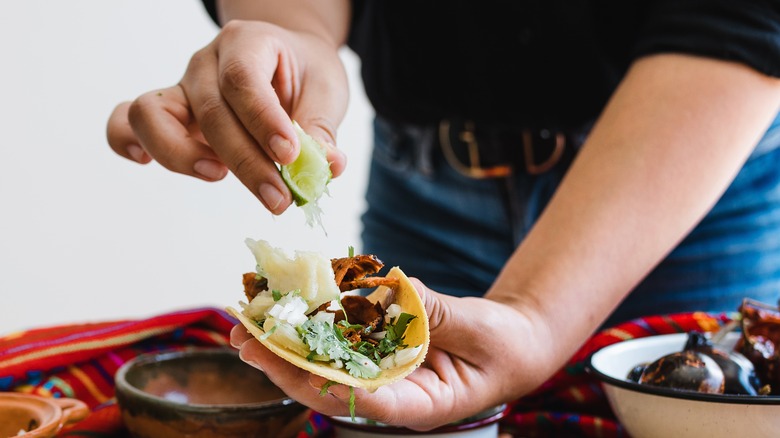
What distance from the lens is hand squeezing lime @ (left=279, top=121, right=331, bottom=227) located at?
85 cm

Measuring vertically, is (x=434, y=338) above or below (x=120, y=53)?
above

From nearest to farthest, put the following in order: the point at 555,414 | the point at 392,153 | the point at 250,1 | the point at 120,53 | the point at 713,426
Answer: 1. the point at 713,426
2. the point at 555,414
3. the point at 250,1
4. the point at 392,153
5. the point at 120,53

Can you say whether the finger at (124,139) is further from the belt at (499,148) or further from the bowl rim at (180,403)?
the belt at (499,148)

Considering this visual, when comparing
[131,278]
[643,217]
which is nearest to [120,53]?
[131,278]

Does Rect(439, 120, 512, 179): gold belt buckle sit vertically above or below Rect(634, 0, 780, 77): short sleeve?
below

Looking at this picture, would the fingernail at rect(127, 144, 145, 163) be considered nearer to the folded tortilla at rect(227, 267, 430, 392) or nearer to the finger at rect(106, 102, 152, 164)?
the finger at rect(106, 102, 152, 164)

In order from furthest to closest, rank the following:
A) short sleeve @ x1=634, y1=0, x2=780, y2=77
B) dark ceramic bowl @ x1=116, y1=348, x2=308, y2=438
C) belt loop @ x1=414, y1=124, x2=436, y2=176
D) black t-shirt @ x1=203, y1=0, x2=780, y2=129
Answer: belt loop @ x1=414, y1=124, x2=436, y2=176 < black t-shirt @ x1=203, y1=0, x2=780, y2=129 < short sleeve @ x1=634, y1=0, x2=780, y2=77 < dark ceramic bowl @ x1=116, y1=348, x2=308, y2=438

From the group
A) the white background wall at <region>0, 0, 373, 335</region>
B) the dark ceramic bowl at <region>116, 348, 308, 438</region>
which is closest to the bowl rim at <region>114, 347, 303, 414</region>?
the dark ceramic bowl at <region>116, 348, 308, 438</region>

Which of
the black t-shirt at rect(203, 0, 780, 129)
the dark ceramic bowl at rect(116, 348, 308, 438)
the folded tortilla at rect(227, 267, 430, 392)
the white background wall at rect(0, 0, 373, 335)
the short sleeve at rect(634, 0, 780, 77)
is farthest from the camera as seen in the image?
the white background wall at rect(0, 0, 373, 335)

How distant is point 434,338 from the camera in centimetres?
84

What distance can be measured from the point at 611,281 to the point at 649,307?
0.39 m

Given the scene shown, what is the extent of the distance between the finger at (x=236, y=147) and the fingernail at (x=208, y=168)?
0.07ft

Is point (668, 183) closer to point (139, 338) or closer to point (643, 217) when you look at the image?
point (643, 217)

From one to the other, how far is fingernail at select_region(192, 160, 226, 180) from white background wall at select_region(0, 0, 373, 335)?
5.73 ft
